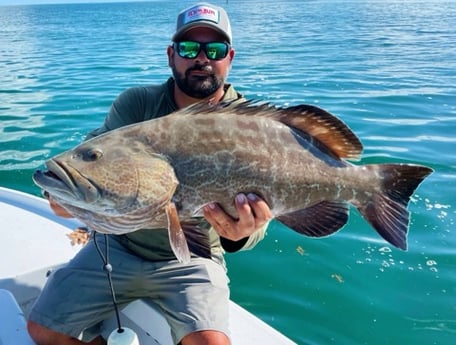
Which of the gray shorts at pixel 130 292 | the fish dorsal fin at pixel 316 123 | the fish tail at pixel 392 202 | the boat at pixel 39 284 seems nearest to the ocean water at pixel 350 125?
the boat at pixel 39 284

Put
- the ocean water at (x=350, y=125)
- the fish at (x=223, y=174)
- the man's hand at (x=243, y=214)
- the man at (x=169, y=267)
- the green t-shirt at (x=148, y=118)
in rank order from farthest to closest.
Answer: the ocean water at (x=350, y=125), the green t-shirt at (x=148, y=118), the man at (x=169, y=267), the man's hand at (x=243, y=214), the fish at (x=223, y=174)

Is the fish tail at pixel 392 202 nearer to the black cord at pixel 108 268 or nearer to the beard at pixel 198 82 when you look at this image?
the beard at pixel 198 82

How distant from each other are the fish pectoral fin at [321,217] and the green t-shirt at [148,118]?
0.54 metres

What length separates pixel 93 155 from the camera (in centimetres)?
230

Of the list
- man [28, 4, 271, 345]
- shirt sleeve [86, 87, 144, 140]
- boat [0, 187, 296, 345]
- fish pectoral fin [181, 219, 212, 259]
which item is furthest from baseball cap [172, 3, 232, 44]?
boat [0, 187, 296, 345]

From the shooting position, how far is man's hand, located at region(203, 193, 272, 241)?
2.47 m

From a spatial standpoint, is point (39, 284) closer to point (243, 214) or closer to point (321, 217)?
point (243, 214)

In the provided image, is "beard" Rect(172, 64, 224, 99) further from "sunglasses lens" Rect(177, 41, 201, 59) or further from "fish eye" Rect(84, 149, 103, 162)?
"fish eye" Rect(84, 149, 103, 162)

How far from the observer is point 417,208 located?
6.10 metres

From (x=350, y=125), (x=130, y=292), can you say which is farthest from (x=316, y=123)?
(x=350, y=125)

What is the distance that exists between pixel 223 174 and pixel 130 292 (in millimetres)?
1226

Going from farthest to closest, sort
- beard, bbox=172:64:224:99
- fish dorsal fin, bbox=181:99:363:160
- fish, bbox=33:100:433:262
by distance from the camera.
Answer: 1. beard, bbox=172:64:224:99
2. fish dorsal fin, bbox=181:99:363:160
3. fish, bbox=33:100:433:262

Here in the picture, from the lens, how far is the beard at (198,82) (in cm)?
335

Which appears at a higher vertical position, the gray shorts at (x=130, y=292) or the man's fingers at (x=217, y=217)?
the man's fingers at (x=217, y=217)
